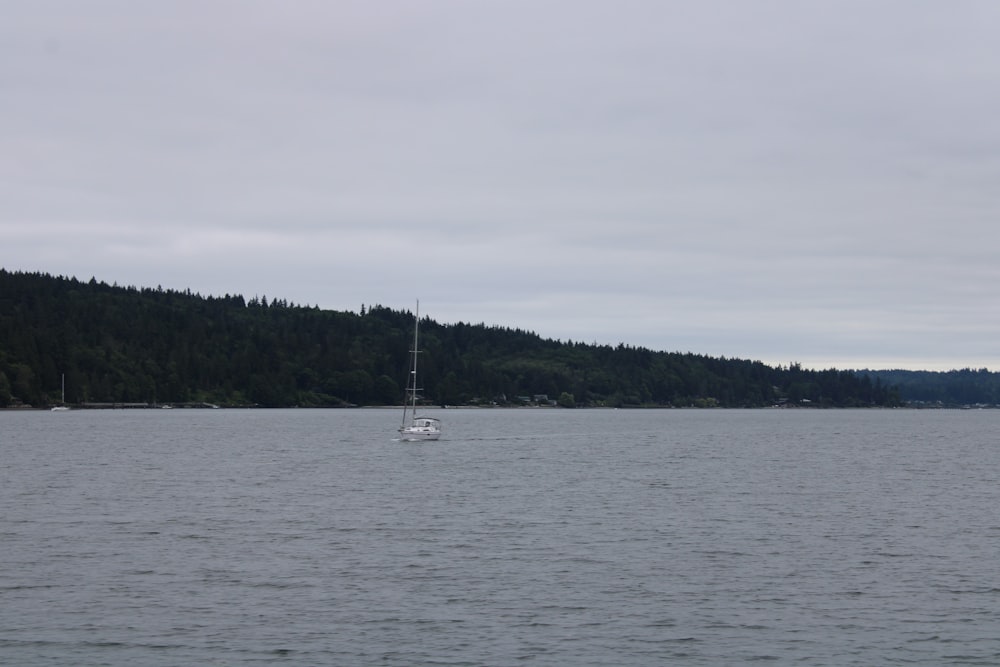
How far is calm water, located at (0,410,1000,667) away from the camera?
111ft

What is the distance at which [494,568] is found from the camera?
152 ft

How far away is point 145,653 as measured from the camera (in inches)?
1280

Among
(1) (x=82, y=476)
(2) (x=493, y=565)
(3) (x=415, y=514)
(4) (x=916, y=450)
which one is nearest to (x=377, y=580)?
(2) (x=493, y=565)

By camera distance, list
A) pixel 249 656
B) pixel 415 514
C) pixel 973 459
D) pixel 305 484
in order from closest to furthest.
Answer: pixel 249 656
pixel 415 514
pixel 305 484
pixel 973 459

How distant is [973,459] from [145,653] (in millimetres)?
115531

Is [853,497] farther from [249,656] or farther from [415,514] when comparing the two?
[249,656]

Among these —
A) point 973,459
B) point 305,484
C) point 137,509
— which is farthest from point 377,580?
point 973,459

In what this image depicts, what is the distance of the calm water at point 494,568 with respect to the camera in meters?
33.7

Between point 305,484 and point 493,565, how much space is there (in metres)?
41.2

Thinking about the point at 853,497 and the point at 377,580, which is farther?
the point at 853,497

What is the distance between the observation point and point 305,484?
8575 centimetres

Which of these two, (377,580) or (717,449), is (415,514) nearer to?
(377,580)

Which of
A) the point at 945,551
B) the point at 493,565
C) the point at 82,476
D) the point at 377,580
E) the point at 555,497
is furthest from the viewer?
the point at 82,476

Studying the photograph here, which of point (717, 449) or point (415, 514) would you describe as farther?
point (717, 449)
